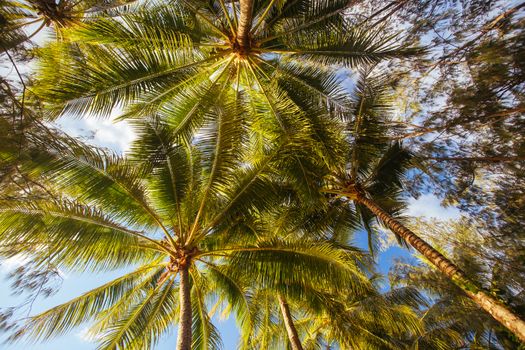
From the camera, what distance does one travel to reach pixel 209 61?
669 cm

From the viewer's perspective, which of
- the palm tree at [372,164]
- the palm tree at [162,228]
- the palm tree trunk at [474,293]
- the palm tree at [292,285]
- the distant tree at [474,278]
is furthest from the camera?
the palm tree at [372,164]

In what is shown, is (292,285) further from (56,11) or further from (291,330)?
(56,11)

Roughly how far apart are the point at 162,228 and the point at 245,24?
400cm

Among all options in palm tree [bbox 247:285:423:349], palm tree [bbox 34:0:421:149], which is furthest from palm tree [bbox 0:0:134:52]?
palm tree [bbox 247:285:423:349]

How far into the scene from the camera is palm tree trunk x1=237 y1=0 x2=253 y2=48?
5.14m

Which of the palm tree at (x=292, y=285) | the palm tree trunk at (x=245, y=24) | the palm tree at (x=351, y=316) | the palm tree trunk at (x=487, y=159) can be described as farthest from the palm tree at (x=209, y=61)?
the palm tree at (x=351, y=316)

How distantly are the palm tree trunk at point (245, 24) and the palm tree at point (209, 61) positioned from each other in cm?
2

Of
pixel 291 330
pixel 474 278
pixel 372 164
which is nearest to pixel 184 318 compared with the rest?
pixel 291 330

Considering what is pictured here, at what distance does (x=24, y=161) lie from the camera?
3.68 meters

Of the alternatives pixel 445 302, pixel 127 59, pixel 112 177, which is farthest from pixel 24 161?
pixel 445 302

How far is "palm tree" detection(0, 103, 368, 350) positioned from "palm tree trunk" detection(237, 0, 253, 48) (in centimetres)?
128

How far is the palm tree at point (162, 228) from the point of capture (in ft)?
16.3

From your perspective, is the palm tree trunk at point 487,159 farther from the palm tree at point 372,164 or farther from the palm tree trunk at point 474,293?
the palm tree trunk at point 474,293

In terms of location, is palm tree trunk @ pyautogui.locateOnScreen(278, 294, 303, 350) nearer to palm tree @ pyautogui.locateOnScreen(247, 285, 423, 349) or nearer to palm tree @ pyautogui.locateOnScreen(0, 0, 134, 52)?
palm tree @ pyautogui.locateOnScreen(247, 285, 423, 349)
